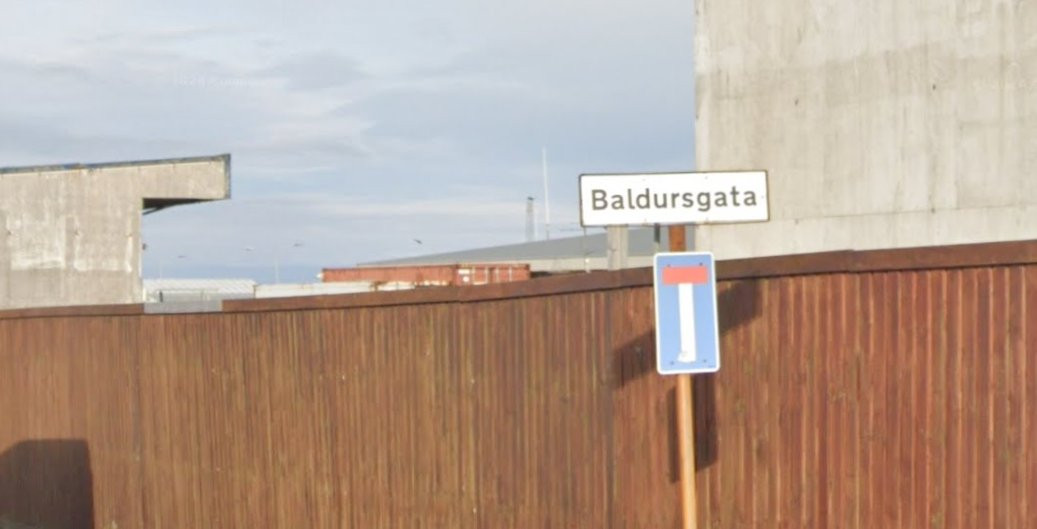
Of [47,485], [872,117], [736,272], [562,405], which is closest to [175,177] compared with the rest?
[47,485]

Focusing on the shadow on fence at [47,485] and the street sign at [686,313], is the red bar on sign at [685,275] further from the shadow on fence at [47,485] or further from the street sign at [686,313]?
the shadow on fence at [47,485]

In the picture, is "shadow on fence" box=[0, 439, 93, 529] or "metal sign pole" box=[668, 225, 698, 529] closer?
"metal sign pole" box=[668, 225, 698, 529]

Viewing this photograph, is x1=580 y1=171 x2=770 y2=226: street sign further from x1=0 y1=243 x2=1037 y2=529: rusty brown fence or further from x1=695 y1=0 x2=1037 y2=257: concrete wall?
x1=695 y1=0 x2=1037 y2=257: concrete wall

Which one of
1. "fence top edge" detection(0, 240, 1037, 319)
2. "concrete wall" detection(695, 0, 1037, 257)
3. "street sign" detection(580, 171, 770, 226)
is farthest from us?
"concrete wall" detection(695, 0, 1037, 257)

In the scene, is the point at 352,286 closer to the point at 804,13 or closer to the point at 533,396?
the point at 804,13

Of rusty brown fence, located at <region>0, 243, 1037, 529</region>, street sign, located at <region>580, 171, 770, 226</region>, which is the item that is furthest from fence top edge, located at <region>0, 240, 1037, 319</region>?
street sign, located at <region>580, 171, 770, 226</region>

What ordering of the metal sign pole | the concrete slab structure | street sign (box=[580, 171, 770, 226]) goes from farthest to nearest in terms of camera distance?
the concrete slab structure
street sign (box=[580, 171, 770, 226])
the metal sign pole

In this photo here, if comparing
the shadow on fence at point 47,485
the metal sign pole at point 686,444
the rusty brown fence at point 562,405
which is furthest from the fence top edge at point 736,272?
the shadow on fence at point 47,485

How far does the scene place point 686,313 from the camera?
853cm

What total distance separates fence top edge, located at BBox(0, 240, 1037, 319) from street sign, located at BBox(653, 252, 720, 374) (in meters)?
0.58

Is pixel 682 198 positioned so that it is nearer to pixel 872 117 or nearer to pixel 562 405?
pixel 562 405

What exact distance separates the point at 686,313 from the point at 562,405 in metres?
2.67

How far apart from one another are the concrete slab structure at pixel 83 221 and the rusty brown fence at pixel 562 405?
43.0 feet

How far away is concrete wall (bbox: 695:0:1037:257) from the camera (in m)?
16.1
